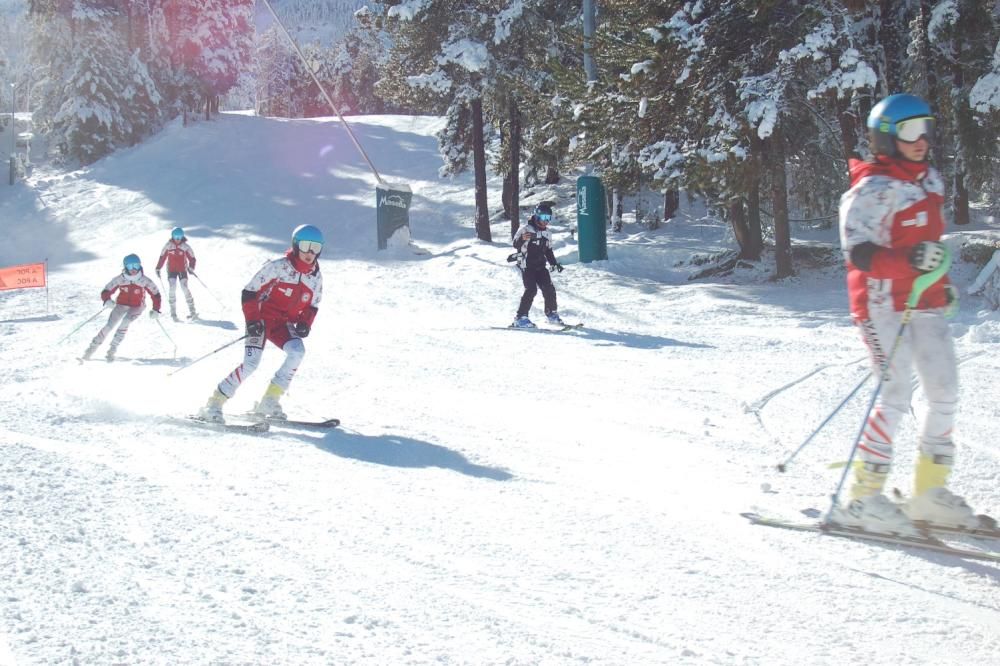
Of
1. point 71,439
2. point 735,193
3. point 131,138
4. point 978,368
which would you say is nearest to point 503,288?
point 735,193

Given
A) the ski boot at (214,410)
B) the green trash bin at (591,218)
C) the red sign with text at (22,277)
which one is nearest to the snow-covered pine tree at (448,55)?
the green trash bin at (591,218)

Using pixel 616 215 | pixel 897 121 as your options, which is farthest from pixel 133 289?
pixel 616 215

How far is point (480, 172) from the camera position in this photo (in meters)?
24.0

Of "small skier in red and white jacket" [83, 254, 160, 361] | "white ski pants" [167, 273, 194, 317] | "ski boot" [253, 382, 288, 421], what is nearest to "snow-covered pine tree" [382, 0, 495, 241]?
"white ski pants" [167, 273, 194, 317]

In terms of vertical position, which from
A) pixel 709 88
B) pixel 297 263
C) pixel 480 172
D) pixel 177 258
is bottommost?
pixel 177 258

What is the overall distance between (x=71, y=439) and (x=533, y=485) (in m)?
3.52

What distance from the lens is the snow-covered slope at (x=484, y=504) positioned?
3.14 m

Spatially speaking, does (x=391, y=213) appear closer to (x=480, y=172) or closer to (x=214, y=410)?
(x=480, y=172)

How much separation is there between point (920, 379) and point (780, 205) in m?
12.3

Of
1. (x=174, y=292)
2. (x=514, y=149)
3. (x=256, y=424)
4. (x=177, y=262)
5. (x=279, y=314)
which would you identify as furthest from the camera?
(x=514, y=149)

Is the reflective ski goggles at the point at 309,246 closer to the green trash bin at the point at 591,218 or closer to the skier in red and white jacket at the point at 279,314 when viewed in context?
the skier in red and white jacket at the point at 279,314

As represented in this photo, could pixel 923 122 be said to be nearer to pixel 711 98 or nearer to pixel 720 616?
pixel 720 616

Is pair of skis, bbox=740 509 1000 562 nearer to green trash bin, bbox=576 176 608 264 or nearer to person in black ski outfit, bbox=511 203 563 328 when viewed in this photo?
person in black ski outfit, bbox=511 203 563 328

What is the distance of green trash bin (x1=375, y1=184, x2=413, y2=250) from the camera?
2394 cm
